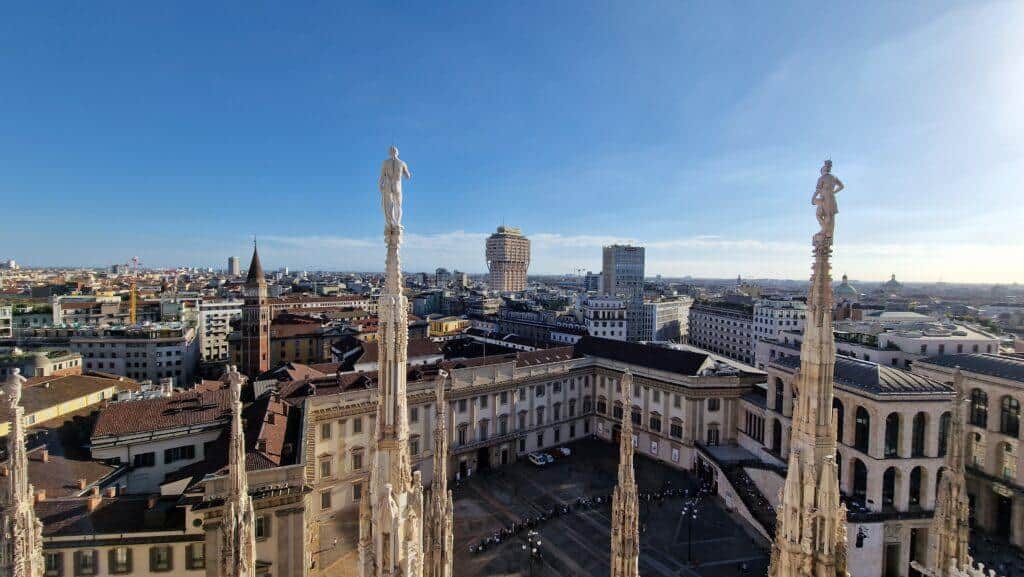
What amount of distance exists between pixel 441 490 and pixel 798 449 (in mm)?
8761

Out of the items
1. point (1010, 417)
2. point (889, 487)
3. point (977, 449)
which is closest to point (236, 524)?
point (889, 487)

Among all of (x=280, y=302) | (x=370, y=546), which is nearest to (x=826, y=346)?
(x=370, y=546)

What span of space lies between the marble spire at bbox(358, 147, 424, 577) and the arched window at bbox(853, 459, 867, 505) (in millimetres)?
37859

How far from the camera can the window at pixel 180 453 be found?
96.4 ft

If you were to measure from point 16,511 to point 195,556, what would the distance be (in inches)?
619

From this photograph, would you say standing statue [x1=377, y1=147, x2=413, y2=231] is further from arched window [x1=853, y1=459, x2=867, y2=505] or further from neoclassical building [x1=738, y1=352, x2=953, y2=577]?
arched window [x1=853, y1=459, x2=867, y2=505]

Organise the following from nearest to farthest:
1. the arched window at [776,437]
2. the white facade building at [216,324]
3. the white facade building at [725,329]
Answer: the arched window at [776,437]
the white facade building at [216,324]
the white facade building at [725,329]

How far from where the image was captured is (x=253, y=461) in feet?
79.1

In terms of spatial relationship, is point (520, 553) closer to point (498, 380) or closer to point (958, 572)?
point (498, 380)

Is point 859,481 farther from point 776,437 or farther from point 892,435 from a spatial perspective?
point 776,437

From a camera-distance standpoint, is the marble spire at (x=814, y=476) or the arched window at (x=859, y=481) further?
the arched window at (x=859, y=481)

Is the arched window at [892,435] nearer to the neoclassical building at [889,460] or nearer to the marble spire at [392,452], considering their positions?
the neoclassical building at [889,460]

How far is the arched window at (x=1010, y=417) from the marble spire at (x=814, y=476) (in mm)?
39371

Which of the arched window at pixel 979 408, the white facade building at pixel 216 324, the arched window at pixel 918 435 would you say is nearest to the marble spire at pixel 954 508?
the arched window at pixel 918 435
